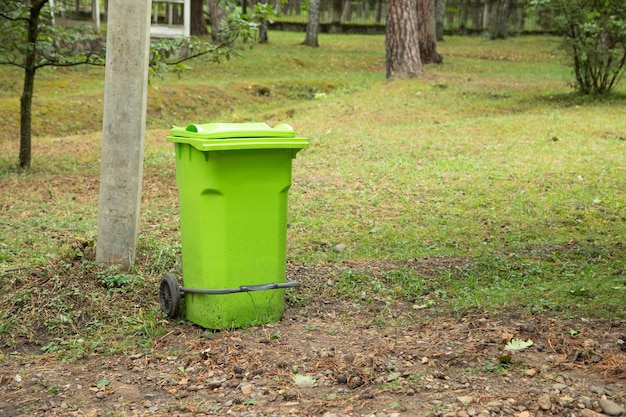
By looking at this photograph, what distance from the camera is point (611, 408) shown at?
3219 millimetres

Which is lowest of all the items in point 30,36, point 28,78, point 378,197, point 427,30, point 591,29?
point 378,197

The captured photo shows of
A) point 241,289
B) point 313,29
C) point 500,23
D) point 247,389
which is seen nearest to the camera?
point 247,389

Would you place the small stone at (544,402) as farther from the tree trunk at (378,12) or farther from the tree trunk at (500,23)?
the tree trunk at (378,12)

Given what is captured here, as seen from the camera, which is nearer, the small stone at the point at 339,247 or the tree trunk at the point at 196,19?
the small stone at the point at 339,247

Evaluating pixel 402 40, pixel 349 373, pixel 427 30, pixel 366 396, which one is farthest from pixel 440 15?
pixel 366 396

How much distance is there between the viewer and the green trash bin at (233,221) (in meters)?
4.38

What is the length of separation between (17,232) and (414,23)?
11763 millimetres

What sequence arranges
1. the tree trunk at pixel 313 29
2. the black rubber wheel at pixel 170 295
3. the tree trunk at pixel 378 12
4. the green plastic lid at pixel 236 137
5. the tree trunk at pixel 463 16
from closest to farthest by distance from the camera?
the green plastic lid at pixel 236 137
the black rubber wheel at pixel 170 295
the tree trunk at pixel 313 29
the tree trunk at pixel 378 12
the tree trunk at pixel 463 16

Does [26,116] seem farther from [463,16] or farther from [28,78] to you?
[463,16]

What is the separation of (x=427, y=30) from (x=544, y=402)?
18796 millimetres

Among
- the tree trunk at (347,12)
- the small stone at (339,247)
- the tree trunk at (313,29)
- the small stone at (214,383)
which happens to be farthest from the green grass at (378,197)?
the tree trunk at (347,12)

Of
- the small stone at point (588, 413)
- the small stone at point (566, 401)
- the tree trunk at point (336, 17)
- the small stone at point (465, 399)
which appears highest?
the tree trunk at point (336, 17)

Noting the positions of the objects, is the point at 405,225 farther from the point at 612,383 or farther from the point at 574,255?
the point at 612,383

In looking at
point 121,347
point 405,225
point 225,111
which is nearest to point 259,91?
point 225,111
